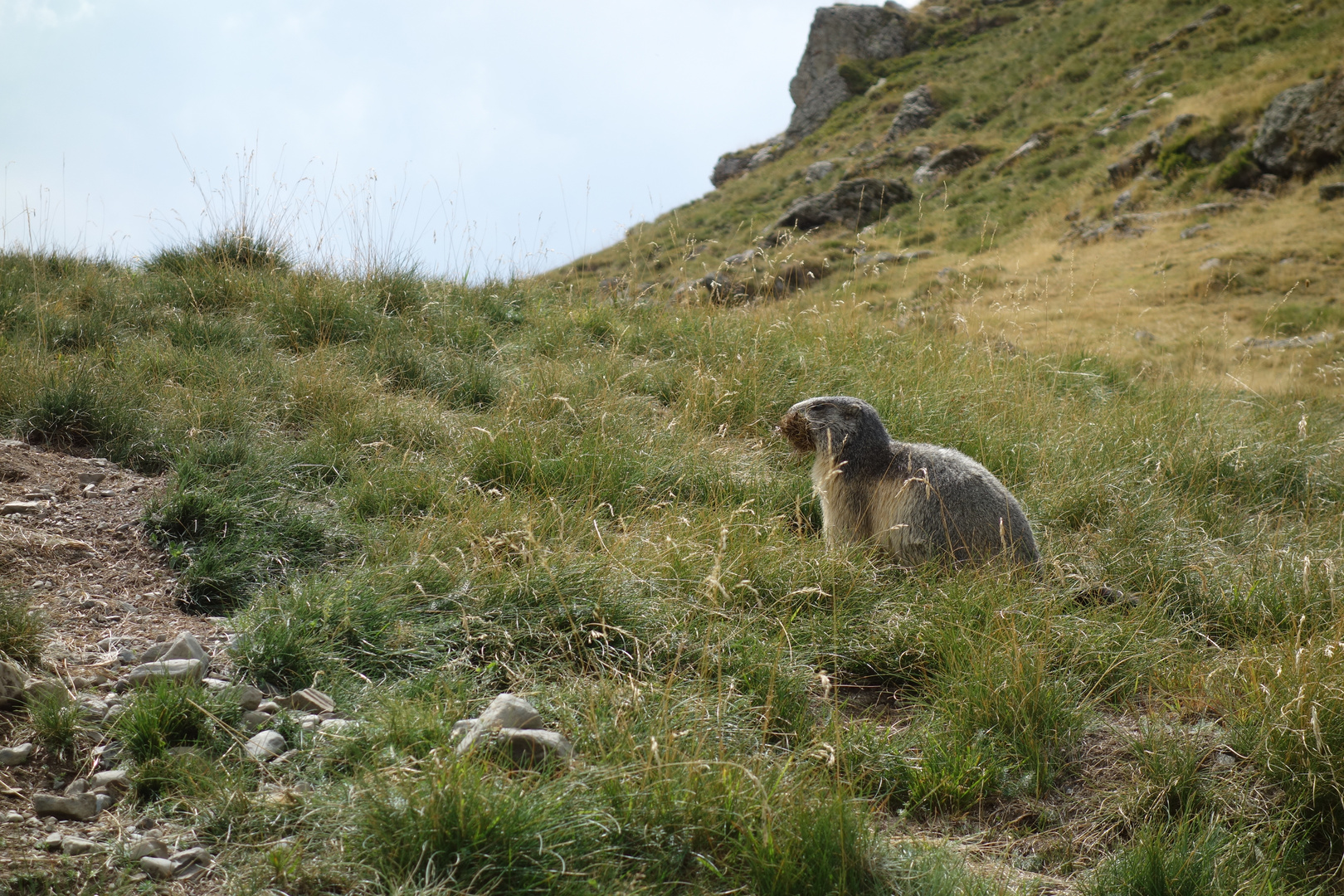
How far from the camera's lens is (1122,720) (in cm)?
328

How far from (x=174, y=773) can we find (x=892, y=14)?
2684 inches

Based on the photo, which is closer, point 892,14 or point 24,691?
point 24,691

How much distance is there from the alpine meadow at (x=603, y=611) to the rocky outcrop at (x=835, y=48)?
181 feet

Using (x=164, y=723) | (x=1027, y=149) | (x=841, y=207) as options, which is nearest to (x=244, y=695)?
(x=164, y=723)

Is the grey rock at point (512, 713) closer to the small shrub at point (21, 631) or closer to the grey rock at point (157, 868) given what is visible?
the grey rock at point (157, 868)

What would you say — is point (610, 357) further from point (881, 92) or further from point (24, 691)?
point (881, 92)

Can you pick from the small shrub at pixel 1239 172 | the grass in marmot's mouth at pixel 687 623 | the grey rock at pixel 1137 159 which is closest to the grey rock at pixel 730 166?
the grey rock at pixel 1137 159

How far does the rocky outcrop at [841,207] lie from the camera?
2897 centimetres

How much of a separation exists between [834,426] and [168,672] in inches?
132

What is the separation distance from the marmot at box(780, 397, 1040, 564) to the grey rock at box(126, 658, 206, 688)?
2945 mm

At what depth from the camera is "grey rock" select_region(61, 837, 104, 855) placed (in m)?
2.19

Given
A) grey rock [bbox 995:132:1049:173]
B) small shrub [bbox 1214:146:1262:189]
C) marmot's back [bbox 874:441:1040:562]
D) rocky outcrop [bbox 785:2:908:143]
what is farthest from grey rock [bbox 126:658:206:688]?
rocky outcrop [bbox 785:2:908:143]

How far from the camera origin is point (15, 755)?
8.14 feet

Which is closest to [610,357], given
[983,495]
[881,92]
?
[983,495]
